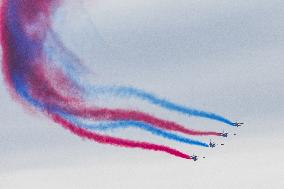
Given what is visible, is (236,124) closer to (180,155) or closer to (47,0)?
(180,155)

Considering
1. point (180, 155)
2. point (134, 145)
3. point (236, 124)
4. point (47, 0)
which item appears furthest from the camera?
point (236, 124)

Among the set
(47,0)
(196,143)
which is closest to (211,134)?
(196,143)

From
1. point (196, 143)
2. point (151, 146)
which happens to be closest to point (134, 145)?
point (151, 146)

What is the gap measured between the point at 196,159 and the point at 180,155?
8.00 metres

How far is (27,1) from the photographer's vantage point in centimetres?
10306

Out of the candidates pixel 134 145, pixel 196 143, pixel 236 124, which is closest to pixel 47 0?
pixel 134 145

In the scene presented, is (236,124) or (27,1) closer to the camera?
(27,1)

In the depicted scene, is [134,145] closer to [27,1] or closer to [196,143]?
[196,143]

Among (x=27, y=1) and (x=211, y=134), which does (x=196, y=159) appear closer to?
(x=211, y=134)

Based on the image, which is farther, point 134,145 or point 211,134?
point 211,134

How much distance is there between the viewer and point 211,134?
411 ft

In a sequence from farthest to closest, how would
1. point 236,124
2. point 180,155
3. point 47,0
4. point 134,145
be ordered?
point 236,124
point 180,155
point 134,145
point 47,0

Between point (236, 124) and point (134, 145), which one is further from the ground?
point (236, 124)

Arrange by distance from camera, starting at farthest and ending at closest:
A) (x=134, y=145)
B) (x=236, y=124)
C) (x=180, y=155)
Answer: (x=236, y=124) < (x=180, y=155) < (x=134, y=145)
